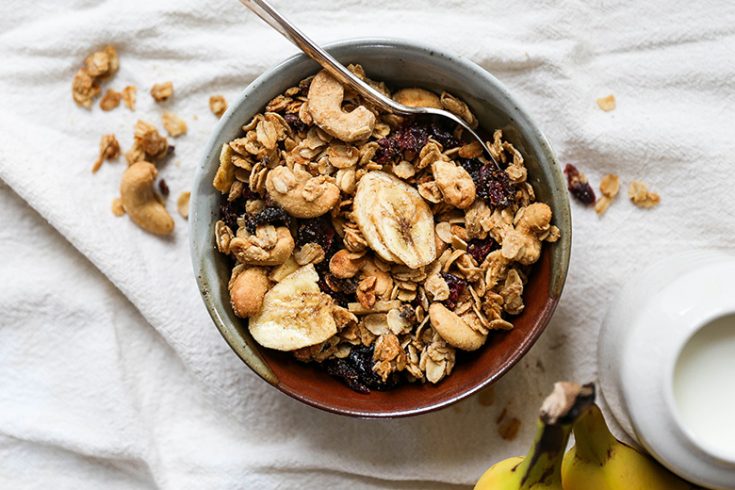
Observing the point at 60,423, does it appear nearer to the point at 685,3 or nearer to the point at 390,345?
the point at 390,345

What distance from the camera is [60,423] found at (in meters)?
1.18

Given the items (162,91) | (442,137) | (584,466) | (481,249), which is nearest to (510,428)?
(584,466)

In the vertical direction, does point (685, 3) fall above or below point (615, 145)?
above

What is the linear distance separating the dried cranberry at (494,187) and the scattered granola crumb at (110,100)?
478mm

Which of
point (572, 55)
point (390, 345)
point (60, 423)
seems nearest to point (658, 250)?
point (572, 55)

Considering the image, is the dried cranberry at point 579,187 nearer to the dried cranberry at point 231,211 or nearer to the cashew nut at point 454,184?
the cashew nut at point 454,184

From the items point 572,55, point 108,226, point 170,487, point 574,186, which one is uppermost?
point 572,55

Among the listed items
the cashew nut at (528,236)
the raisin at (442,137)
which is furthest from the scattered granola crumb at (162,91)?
the cashew nut at (528,236)

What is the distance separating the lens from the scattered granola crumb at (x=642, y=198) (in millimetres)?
1154

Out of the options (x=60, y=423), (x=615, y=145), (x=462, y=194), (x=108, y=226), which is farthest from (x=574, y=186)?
(x=60, y=423)

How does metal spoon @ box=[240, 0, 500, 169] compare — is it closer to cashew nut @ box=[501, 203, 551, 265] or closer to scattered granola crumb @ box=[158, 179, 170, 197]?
cashew nut @ box=[501, 203, 551, 265]

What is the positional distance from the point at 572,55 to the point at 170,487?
2.47 ft

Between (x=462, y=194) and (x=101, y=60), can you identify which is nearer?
(x=462, y=194)

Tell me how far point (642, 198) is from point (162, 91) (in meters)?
0.62
